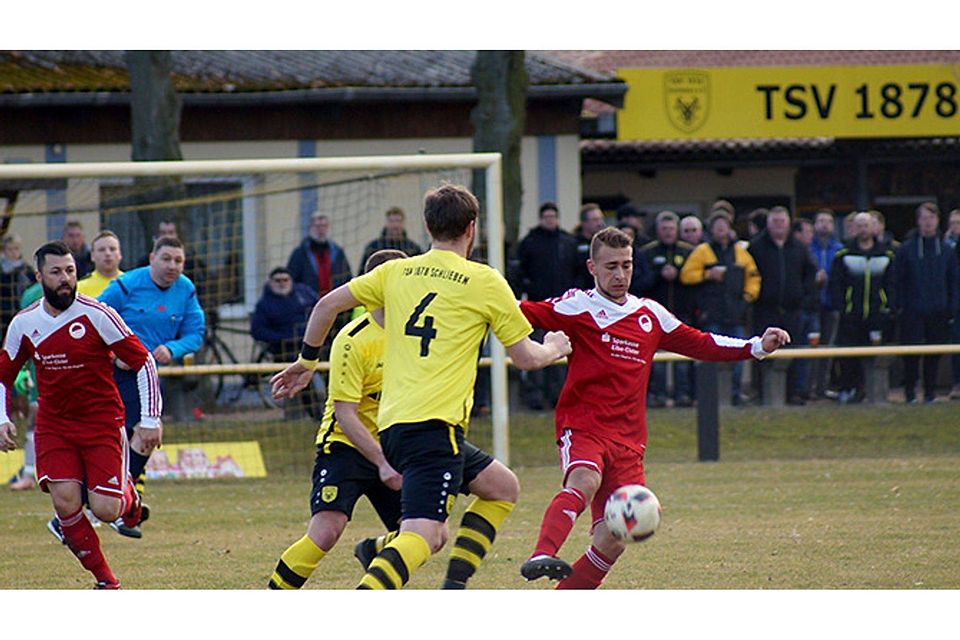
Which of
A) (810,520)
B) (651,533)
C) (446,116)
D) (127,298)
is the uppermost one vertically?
(446,116)

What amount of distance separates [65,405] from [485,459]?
227cm

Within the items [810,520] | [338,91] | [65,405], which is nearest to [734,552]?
[810,520]

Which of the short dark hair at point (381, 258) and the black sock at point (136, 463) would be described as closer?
the short dark hair at point (381, 258)

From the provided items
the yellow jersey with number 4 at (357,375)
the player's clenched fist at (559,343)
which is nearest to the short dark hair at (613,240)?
the player's clenched fist at (559,343)

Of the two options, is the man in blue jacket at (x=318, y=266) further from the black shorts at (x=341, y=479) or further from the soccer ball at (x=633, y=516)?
the soccer ball at (x=633, y=516)

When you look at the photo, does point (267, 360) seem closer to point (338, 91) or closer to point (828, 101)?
point (338, 91)

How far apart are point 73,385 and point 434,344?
7.82ft

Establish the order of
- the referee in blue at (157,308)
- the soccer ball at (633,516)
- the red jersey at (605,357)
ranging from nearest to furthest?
the soccer ball at (633,516) → the red jersey at (605,357) → the referee in blue at (157,308)

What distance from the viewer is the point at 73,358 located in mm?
7570

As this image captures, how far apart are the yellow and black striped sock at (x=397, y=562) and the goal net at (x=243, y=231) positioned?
6.03 m

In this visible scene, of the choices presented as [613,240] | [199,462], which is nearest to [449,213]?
[613,240]

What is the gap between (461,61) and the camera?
2139 cm

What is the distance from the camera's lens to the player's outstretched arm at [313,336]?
6.13 meters

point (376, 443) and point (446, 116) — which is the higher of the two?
point (446, 116)
